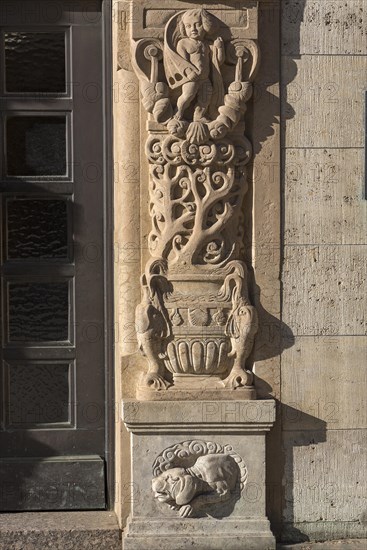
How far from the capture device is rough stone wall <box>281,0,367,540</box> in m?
6.52

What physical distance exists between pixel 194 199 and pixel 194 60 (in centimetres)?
79

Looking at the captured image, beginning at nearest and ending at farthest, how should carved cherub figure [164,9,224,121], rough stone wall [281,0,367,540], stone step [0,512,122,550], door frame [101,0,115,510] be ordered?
carved cherub figure [164,9,224,121] → stone step [0,512,122,550] → rough stone wall [281,0,367,540] → door frame [101,0,115,510]

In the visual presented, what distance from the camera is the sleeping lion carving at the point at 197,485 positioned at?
6.30 m

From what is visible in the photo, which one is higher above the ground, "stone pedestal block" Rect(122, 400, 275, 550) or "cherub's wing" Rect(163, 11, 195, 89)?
"cherub's wing" Rect(163, 11, 195, 89)

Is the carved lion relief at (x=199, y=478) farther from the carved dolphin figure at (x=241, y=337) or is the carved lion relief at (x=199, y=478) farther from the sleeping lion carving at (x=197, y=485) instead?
the carved dolphin figure at (x=241, y=337)

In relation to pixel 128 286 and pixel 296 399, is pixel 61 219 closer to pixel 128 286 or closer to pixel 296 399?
pixel 128 286

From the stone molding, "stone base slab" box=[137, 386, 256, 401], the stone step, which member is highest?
"stone base slab" box=[137, 386, 256, 401]

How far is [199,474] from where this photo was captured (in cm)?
635

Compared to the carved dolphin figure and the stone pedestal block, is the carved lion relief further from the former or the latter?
the carved dolphin figure

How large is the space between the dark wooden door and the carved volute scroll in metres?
0.54

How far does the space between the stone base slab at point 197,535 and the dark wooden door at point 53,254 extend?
54 cm

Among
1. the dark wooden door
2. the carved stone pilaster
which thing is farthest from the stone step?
the dark wooden door

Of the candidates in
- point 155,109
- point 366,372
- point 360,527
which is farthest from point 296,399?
point 155,109

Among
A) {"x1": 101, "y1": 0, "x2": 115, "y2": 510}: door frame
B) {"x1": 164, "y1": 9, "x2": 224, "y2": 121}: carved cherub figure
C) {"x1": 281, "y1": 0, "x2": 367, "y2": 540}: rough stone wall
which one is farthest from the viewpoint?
{"x1": 101, "y1": 0, "x2": 115, "y2": 510}: door frame
